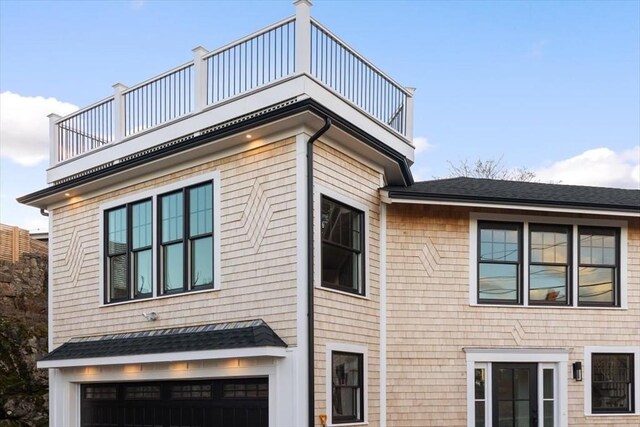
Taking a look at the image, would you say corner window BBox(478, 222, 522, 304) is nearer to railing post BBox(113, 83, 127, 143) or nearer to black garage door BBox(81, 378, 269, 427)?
black garage door BBox(81, 378, 269, 427)

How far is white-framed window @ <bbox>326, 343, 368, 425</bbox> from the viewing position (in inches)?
383

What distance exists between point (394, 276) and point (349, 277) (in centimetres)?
106

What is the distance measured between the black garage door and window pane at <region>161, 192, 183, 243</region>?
2251 mm

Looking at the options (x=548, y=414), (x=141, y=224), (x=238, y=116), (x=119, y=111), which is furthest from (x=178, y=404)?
(x=548, y=414)

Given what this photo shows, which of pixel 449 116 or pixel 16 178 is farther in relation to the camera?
pixel 449 116

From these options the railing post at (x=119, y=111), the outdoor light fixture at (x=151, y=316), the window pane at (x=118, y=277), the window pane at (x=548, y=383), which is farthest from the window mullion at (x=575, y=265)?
the railing post at (x=119, y=111)

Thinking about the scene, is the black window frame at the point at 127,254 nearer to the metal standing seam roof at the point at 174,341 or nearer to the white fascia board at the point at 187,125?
the metal standing seam roof at the point at 174,341

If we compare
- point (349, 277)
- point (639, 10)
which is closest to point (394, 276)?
point (349, 277)

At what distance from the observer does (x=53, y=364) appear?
39.5 feet

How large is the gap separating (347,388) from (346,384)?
7 centimetres

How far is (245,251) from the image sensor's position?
10.2 meters

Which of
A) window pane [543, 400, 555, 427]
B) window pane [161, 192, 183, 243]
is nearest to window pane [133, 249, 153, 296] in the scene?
window pane [161, 192, 183, 243]

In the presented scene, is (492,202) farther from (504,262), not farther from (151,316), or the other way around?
(151,316)

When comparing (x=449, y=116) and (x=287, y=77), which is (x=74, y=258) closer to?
(x=287, y=77)
